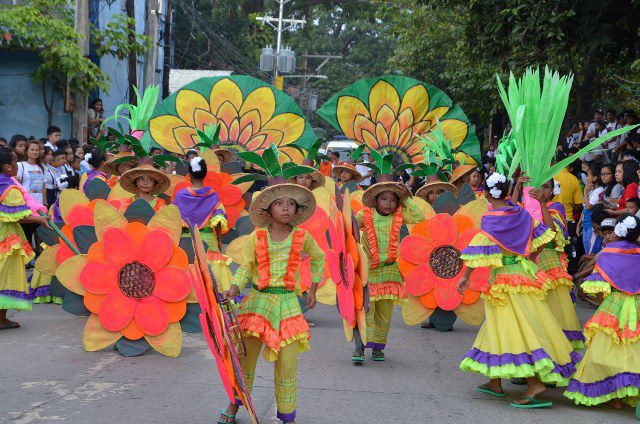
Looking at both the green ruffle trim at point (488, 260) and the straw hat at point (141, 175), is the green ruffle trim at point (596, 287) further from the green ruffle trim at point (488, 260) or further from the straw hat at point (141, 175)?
the straw hat at point (141, 175)

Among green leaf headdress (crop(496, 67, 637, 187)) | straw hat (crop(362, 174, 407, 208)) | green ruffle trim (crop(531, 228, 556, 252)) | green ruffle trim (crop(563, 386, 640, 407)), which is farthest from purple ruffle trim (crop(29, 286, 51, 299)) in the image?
green ruffle trim (crop(563, 386, 640, 407))

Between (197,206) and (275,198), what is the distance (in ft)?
9.16

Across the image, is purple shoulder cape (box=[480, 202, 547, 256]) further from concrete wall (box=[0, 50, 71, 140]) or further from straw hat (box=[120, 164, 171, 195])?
concrete wall (box=[0, 50, 71, 140])

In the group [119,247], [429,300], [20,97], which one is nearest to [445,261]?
[429,300]

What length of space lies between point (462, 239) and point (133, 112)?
5212 millimetres

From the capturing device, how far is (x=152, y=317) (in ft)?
25.3

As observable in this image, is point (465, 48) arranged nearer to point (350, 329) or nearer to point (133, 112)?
point (133, 112)

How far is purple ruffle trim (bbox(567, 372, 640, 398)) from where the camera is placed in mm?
6426

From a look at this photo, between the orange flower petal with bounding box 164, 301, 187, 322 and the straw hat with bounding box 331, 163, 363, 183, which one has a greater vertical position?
the straw hat with bounding box 331, 163, 363, 183

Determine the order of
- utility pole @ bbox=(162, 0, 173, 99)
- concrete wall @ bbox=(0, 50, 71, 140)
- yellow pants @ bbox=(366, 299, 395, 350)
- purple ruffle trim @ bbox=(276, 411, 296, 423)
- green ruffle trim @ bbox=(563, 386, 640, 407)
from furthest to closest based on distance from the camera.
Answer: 1. utility pole @ bbox=(162, 0, 173, 99)
2. concrete wall @ bbox=(0, 50, 71, 140)
3. yellow pants @ bbox=(366, 299, 395, 350)
4. green ruffle trim @ bbox=(563, 386, 640, 407)
5. purple ruffle trim @ bbox=(276, 411, 296, 423)

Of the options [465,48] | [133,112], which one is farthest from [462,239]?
[465,48]

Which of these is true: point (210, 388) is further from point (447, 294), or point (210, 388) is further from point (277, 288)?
point (447, 294)

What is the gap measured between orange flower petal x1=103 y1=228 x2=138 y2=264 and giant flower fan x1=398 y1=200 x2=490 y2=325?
9.74ft

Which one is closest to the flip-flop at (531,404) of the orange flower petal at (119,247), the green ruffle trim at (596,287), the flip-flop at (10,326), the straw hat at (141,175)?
the green ruffle trim at (596,287)
